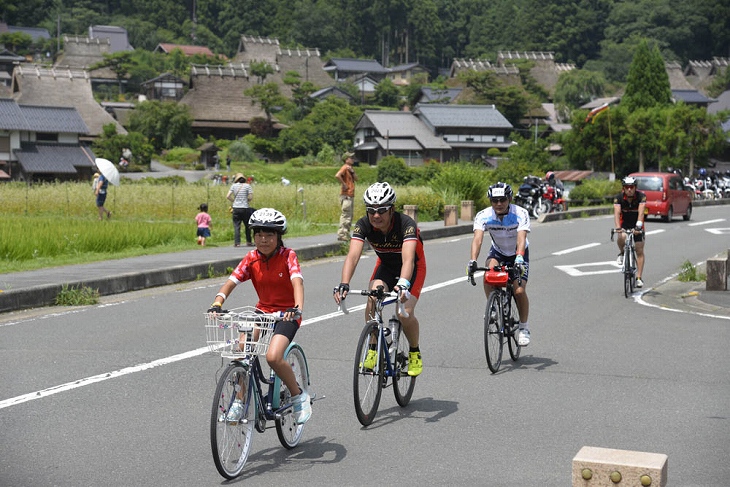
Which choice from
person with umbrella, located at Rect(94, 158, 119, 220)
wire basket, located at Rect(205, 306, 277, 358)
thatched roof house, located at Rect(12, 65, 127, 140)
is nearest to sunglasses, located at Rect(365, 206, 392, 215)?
wire basket, located at Rect(205, 306, 277, 358)

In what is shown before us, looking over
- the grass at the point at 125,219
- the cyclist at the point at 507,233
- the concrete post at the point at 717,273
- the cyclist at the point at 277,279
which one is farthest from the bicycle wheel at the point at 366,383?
the grass at the point at 125,219

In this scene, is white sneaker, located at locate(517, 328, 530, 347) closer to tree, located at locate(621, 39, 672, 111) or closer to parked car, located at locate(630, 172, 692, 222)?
parked car, located at locate(630, 172, 692, 222)

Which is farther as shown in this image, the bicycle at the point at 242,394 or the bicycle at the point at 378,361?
the bicycle at the point at 378,361

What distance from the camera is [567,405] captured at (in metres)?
7.38

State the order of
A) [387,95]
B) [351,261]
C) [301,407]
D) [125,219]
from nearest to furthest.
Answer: [301,407] → [351,261] → [125,219] → [387,95]

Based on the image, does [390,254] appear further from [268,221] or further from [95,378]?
[95,378]

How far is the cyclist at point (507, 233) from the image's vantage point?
29.4ft

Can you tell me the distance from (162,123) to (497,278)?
65.8 meters

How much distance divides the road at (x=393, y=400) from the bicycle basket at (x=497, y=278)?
808 mm

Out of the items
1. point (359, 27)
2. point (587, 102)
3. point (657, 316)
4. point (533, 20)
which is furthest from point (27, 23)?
point (657, 316)

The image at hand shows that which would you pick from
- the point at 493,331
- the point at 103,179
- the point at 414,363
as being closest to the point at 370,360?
the point at 414,363

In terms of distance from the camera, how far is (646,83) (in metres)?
59.7

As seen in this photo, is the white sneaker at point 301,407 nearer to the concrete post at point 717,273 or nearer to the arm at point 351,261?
the arm at point 351,261

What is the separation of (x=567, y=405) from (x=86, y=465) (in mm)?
3580
